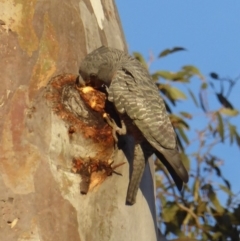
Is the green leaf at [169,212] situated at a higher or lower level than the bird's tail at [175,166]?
lower

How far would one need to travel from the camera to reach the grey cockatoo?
2.23 metres

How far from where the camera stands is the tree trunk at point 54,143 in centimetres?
189

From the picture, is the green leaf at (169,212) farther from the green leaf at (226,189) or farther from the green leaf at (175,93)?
the green leaf at (175,93)

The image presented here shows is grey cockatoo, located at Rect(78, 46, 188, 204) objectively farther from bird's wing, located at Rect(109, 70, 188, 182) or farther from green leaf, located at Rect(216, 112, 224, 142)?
green leaf, located at Rect(216, 112, 224, 142)

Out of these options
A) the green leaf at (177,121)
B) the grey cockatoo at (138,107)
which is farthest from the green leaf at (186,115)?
the grey cockatoo at (138,107)

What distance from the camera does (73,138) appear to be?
204 cm

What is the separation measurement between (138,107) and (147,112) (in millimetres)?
32

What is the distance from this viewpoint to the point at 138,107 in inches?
90.2

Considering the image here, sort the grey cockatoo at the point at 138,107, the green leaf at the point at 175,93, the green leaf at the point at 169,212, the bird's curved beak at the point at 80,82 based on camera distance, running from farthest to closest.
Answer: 1. the green leaf at the point at 169,212
2. the green leaf at the point at 175,93
3. the grey cockatoo at the point at 138,107
4. the bird's curved beak at the point at 80,82

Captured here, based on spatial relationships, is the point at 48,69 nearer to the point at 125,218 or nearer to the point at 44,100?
the point at 44,100

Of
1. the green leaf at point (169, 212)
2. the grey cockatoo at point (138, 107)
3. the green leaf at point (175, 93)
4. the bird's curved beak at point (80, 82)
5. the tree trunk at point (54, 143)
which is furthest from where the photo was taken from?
the green leaf at point (169, 212)

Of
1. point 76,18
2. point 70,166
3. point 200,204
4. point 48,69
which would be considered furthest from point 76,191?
point 200,204

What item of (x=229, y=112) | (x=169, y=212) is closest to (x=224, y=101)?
(x=229, y=112)

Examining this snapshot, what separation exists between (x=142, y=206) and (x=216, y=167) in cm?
185
